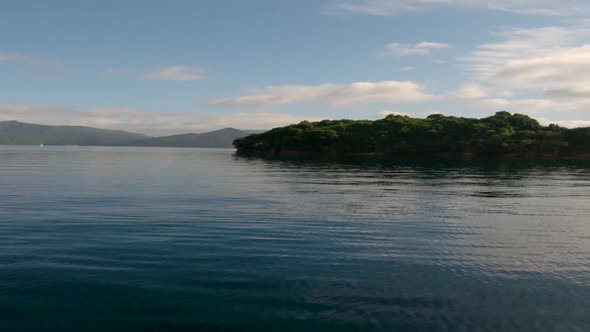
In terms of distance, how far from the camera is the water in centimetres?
1341

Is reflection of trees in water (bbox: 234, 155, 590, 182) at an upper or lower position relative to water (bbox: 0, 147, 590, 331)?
upper

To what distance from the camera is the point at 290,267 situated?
60.8 ft

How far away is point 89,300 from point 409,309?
10292mm

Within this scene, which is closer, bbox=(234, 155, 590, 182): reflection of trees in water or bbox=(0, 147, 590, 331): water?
bbox=(0, 147, 590, 331): water

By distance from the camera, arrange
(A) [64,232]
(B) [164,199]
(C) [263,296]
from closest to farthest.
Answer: (C) [263,296], (A) [64,232], (B) [164,199]

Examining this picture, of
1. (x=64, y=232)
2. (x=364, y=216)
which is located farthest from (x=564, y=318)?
(x=64, y=232)

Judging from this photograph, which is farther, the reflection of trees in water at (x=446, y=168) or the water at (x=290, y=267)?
the reflection of trees in water at (x=446, y=168)

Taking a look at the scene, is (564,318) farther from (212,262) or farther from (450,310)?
(212,262)

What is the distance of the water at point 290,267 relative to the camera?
1341cm

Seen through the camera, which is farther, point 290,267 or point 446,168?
point 446,168

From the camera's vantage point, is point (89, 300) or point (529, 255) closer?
point (89, 300)

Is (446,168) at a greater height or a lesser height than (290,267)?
greater

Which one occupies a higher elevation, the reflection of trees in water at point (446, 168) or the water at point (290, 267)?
the reflection of trees in water at point (446, 168)

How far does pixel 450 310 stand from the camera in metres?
14.1
